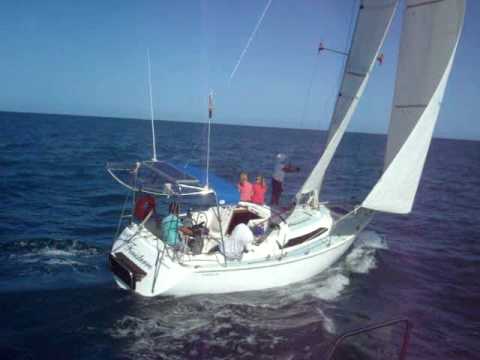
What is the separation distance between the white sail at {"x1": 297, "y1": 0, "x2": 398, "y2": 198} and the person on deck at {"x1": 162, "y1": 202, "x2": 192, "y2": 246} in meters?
4.65

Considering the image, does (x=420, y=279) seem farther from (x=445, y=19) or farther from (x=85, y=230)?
(x=85, y=230)

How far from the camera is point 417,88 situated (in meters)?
10.3

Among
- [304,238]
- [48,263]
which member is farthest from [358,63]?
[48,263]

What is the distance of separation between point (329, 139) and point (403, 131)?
210 cm

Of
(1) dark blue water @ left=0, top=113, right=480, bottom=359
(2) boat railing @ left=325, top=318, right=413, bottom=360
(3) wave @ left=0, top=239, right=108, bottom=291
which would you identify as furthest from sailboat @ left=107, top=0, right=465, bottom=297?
(2) boat railing @ left=325, top=318, right=413, bottom=360

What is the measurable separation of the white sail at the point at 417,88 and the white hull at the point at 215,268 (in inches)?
89.2

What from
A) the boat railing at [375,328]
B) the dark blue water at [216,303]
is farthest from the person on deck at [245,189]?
the boat railing at [375,328]

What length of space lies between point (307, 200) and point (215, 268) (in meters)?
5.06

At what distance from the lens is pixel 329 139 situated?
11812 mm

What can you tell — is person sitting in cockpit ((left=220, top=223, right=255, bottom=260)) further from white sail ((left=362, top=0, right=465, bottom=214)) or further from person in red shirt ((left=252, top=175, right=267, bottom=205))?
white sail ((left=362, top=0, right=465, bottom=214))

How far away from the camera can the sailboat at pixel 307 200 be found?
8047 mm

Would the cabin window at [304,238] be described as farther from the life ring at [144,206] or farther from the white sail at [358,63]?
the life ring at [144,206]

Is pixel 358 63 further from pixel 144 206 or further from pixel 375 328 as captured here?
pixel 375 328

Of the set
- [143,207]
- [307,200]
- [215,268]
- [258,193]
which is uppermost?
[258,193]
